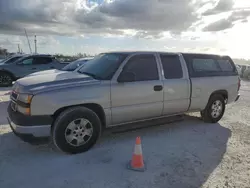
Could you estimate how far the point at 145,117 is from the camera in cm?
486

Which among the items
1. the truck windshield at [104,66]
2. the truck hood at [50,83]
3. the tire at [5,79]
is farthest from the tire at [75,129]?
the tire at [5,79]

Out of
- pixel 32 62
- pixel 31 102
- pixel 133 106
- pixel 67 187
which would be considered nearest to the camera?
pixel 67 187

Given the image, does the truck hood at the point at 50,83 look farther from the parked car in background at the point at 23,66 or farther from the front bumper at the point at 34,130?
the parked car in background at the point at 23,66

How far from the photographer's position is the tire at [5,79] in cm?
1201

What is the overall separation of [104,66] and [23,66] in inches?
356

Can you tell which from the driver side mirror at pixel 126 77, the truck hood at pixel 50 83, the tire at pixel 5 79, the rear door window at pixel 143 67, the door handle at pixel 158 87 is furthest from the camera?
the tire at pixel 5 79

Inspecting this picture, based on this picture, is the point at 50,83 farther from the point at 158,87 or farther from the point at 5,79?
the point at 5,79

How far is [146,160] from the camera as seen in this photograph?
3.97 m

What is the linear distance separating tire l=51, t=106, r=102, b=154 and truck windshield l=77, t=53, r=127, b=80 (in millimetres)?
771

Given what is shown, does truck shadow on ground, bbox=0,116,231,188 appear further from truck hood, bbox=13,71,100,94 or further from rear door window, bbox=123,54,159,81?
rear door window, bbox=123,54,159,81

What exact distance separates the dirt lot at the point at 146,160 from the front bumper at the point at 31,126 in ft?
1.49

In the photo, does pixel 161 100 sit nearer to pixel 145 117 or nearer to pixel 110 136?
pixel 145 117

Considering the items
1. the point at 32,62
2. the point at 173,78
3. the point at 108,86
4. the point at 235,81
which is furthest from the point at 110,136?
the point at 32,62

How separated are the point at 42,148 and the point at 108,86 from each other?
164cm
